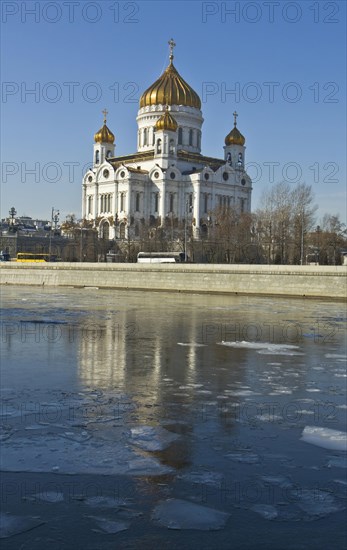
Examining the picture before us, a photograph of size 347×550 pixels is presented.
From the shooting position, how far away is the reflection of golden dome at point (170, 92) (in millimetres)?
72188

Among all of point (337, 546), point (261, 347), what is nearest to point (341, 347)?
point (261, 347)

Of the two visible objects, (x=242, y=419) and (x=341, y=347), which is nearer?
(x=242, y=419)

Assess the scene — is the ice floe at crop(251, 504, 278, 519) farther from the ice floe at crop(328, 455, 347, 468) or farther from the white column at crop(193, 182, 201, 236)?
the white column at crop(193, 182, 201, 236)

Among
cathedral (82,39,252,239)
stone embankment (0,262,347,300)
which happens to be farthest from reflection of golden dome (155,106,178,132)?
stone embankment (0,262,347,300)

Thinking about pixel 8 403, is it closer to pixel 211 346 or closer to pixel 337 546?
pixel 337 546

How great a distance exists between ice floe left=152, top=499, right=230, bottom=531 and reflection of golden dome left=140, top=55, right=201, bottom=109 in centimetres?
7115

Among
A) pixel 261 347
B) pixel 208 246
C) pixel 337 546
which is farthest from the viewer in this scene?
pixel 208 246

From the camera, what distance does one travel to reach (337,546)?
12.0ft

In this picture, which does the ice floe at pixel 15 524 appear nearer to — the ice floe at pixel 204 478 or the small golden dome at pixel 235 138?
the ice floe at pixel 204 478

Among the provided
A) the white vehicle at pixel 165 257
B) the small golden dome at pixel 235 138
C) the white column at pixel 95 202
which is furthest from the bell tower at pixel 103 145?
the white vehicle at pixel 165 257

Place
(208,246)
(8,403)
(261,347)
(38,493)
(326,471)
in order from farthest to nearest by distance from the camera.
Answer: (208,246), (261,347), (8,403), (326,471), (38,493)

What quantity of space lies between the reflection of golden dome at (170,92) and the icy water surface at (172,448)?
212 feet

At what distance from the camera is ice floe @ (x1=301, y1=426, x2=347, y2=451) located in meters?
5.41

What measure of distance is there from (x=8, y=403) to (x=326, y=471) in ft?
11.3
